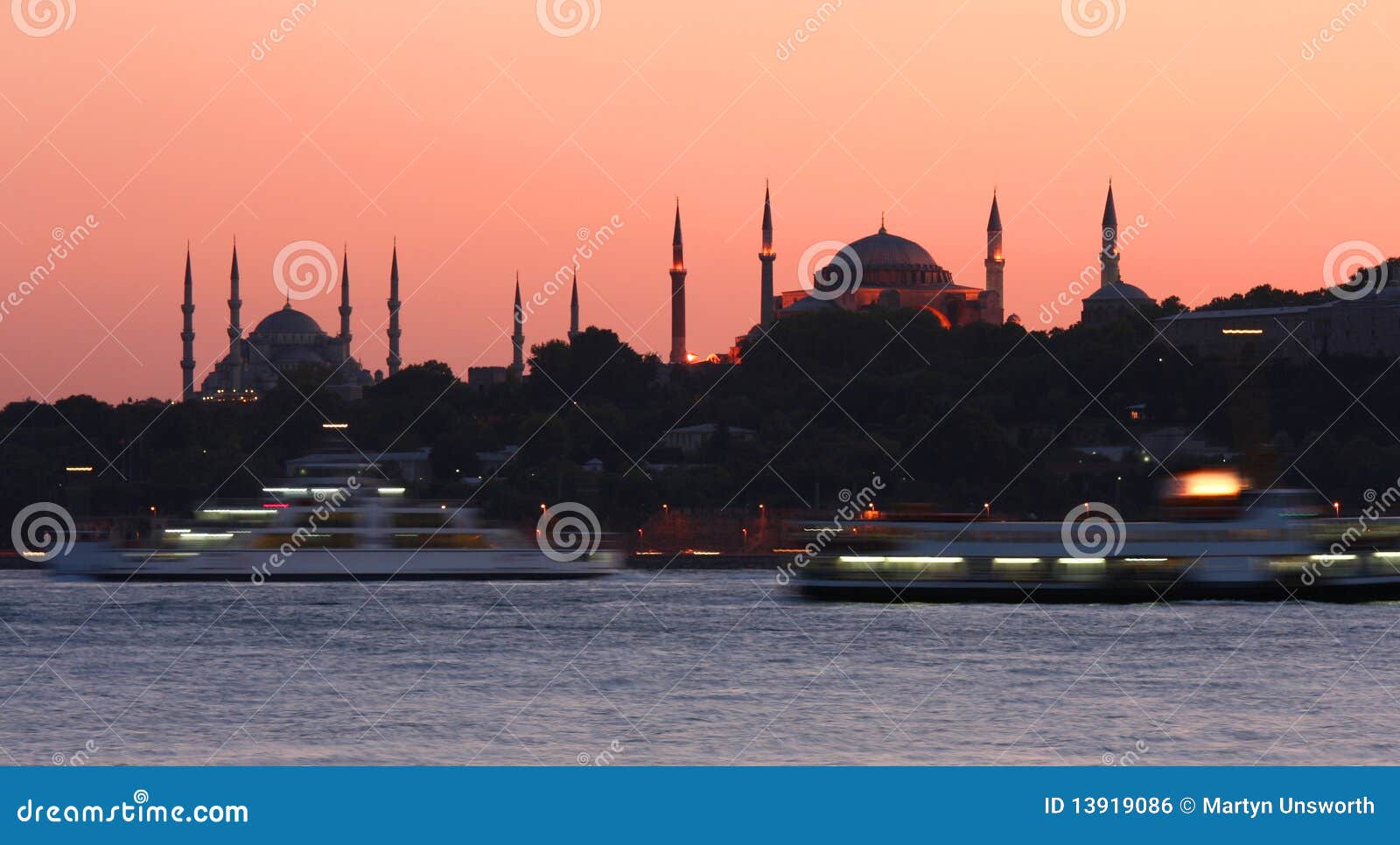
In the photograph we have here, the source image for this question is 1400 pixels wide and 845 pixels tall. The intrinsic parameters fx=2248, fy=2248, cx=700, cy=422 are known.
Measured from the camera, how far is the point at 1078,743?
2973 cm

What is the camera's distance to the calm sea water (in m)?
29.3

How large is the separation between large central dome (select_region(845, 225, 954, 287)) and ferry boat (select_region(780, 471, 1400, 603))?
116640 mm

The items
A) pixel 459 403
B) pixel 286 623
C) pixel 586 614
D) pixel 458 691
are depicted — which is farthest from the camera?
pixel 459 403

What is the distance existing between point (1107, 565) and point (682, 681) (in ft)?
73.9

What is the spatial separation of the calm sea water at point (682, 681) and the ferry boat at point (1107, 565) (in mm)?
873

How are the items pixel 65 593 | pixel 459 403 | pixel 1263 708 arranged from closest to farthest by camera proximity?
pixel 1263 708, pixel 65 593, pixel 459 403

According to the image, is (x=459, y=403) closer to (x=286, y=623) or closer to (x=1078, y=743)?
(x=286, y=623)

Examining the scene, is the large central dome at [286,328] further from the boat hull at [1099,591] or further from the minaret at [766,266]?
the boat hull at [1099,591]

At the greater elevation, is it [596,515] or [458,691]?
[596,515]

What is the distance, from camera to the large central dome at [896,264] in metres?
176

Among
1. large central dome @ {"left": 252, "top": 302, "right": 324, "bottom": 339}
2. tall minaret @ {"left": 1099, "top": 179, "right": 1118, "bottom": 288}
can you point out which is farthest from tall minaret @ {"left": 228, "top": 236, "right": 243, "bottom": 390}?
tall minaret @ {"left": 1099, "top": 179, "right": 1118, "bottom": 288}

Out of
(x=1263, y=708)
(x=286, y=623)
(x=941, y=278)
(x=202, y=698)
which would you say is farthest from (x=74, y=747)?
(x=941, y=278)

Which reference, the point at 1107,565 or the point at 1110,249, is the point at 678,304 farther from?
the point at 1107,565

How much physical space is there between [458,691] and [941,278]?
144824 mm
